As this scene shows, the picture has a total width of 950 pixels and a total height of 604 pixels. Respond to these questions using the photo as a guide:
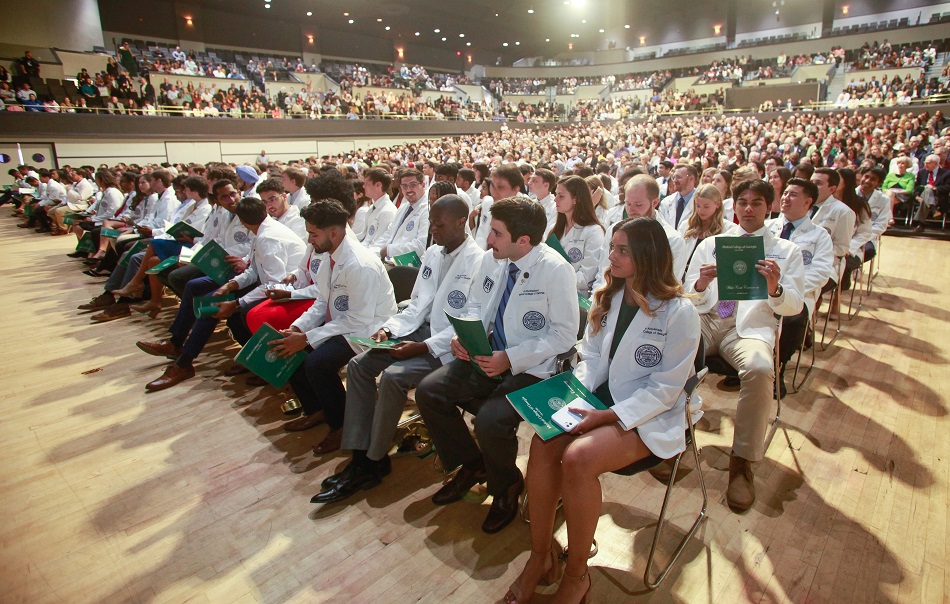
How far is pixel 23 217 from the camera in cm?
1334

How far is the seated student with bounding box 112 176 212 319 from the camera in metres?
5.45

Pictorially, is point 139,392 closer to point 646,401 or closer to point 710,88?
point 646,401

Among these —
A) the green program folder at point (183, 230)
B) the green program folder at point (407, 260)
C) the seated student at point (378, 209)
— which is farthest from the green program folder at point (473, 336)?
the green program folder at point (183, 230)

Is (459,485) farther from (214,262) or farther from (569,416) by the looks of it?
(214,262)

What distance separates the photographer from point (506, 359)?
7.72ft

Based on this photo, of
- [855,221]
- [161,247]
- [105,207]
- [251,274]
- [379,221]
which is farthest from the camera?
[105,207]

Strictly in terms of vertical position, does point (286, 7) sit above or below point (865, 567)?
above

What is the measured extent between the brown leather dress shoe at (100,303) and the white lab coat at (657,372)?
6141 mm

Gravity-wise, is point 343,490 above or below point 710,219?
below

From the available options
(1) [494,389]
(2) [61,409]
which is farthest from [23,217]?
(1) [494,389]

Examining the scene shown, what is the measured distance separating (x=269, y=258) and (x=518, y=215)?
7.86ft

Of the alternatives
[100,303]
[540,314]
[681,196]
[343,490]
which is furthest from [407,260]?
[100,303]

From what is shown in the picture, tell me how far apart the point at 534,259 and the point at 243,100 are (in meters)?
20.7

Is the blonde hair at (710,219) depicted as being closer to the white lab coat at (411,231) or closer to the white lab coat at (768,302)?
the white lab coat at (768,302)
